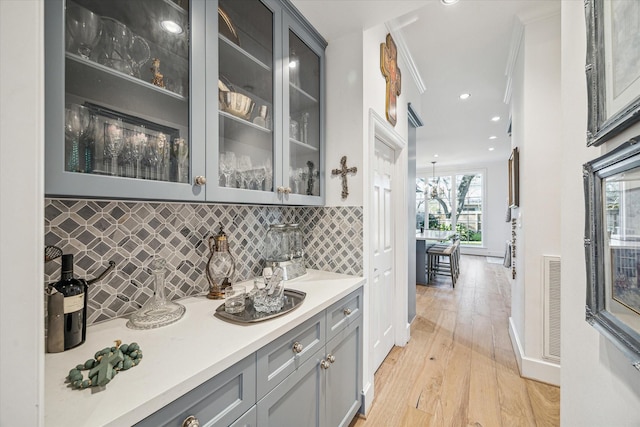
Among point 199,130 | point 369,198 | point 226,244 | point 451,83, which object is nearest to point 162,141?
point 199,130

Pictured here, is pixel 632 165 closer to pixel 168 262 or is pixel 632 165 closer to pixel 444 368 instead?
pixel 168 262

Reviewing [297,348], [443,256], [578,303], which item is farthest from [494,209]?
[297,348]

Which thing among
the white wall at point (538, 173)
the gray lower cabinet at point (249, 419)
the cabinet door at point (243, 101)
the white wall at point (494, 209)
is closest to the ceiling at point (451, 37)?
the white wall at point (538, 173)

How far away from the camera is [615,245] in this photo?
2.09 feet

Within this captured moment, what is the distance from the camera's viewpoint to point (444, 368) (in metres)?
2.25

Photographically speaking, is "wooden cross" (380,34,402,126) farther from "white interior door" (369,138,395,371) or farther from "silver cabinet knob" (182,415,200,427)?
"silver cabinet knob" (182,415,200,427)

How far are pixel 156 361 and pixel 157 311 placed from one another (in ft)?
1.13

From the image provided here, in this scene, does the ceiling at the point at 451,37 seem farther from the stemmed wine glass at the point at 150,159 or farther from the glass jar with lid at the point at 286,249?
the glass jar with lid at the point at 286,249

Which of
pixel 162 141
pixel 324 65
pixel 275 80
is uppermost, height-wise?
pixel 324 65

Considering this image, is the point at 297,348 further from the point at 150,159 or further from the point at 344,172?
the point at 344,172

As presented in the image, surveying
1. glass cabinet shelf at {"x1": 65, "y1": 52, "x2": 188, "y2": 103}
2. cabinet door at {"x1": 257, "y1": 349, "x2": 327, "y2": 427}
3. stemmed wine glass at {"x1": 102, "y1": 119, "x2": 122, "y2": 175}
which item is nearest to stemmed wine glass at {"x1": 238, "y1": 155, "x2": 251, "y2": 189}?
glass cabinet shelf at {"x1": 65, "y1": 52, "x2": 188, "y2": 103}

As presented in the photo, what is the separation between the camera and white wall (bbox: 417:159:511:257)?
8.09m

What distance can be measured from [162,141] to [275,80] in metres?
0.73

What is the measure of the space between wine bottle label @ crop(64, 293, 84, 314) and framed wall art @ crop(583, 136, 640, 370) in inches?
58.2
